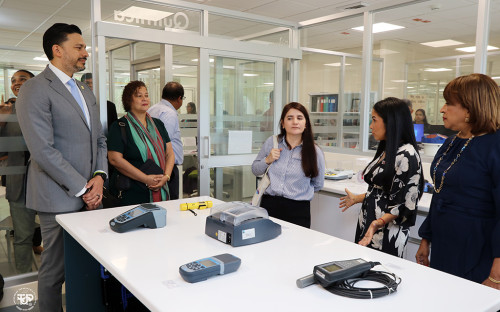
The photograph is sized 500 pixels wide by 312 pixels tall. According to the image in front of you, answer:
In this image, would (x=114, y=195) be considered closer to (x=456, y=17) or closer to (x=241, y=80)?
(x=241, y=80)

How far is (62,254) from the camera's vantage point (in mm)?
2305

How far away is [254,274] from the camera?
1280mm

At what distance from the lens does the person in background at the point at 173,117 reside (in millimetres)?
3213

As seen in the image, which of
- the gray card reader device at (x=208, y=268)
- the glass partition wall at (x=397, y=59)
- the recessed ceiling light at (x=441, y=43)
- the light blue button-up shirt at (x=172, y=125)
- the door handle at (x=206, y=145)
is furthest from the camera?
the recessed ceiling light at (x=441, y=43)

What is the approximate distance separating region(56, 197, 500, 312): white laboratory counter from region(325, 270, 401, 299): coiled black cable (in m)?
0.02

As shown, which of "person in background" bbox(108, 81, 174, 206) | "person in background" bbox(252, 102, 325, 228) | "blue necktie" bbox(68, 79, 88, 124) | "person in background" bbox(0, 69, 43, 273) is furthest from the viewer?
"person in background" bbox(0, 69, 43, 273)

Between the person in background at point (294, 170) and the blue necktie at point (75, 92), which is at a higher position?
the blue necktie at point (75, 92)

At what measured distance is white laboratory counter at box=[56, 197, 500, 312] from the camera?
1073 mm

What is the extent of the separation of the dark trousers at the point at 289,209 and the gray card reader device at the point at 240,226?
80 cm

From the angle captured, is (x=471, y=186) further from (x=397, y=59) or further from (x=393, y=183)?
(x=397, y=59)

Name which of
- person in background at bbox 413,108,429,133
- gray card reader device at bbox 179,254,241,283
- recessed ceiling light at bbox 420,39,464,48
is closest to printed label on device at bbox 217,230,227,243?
gray card reader device at bbox 179,254,241,283

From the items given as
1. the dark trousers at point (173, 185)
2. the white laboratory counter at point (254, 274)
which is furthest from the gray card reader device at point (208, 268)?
the dark trousers at point (173, 185)

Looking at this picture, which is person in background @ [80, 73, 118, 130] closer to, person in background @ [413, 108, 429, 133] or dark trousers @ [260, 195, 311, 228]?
dark trousers @ [260, 195, 311, 228]

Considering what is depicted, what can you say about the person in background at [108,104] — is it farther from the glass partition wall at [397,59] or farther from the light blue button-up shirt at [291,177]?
the glass partition wall at [397,59]
